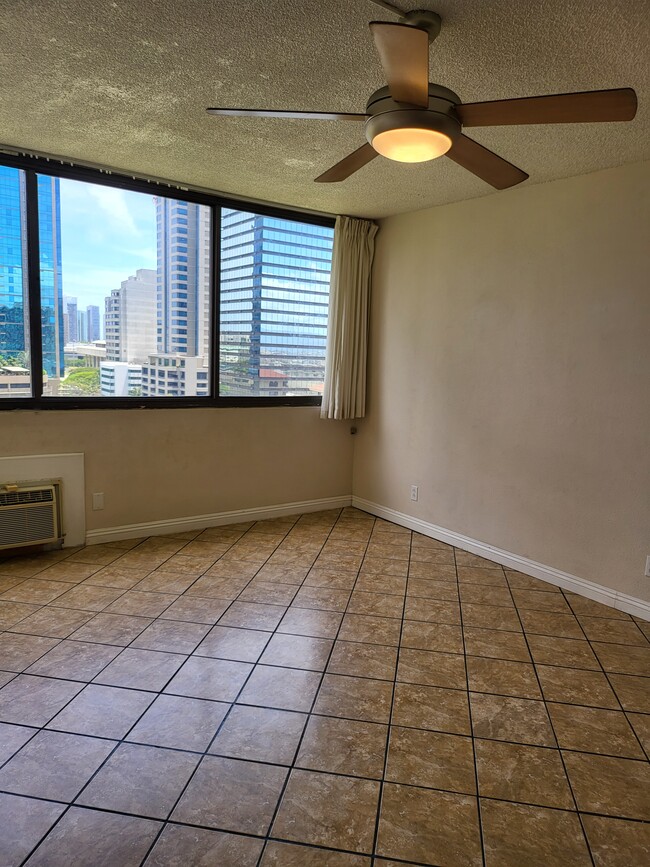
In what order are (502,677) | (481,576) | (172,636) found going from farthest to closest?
(481,576) < (172,636) < (502,677)

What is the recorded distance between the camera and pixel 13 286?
3.36 m

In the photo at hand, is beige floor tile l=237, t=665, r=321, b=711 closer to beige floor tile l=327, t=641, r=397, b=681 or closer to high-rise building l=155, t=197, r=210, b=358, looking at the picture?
beige floor tile l=327, t=641, r=397, b=681

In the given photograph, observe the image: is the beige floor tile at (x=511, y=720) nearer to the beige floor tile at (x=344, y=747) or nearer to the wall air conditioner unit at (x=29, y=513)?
the beige floor tile at (x=344, y=747)

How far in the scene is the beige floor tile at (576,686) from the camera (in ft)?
7.30

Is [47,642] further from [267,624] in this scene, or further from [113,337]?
[113,337]

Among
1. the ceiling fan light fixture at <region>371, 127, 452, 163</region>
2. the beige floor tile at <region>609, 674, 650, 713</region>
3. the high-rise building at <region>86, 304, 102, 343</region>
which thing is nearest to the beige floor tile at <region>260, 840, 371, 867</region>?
the beige floor tile at <region>609, 674, 650, 713</region>

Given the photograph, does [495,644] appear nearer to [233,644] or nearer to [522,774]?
[522,774]

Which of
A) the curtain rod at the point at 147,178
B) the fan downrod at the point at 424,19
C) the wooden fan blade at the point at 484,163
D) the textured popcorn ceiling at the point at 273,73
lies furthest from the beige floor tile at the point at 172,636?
the curtain rod at the point at 147,178

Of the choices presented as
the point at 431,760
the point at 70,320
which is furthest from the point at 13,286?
the point at 431,760

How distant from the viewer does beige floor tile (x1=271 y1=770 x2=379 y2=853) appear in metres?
1.55

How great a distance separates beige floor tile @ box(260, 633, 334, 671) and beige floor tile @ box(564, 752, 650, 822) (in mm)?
1031

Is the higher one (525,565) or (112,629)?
(525,565)

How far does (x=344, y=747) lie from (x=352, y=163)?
2182mm

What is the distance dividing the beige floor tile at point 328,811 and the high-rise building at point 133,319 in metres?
2.92
